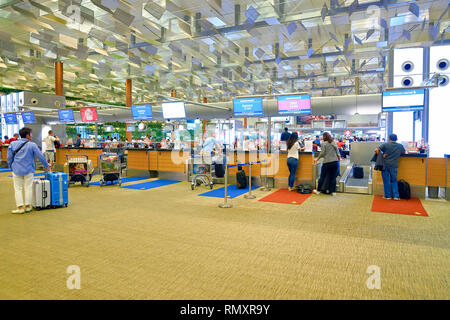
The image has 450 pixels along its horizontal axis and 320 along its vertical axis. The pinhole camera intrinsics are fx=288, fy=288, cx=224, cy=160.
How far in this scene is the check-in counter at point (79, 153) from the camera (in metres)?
11.9

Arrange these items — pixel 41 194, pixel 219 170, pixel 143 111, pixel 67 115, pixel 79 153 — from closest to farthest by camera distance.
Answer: pixel 41 194 < pixel 219 170 < pixel 79 153 < pixel 143 111 < pixel 67 115

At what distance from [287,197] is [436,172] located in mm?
3543

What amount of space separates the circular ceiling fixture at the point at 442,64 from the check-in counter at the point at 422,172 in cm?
472

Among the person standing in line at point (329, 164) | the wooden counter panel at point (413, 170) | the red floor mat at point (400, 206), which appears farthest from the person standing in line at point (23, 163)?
the wooden counter panel at point (413, 170)

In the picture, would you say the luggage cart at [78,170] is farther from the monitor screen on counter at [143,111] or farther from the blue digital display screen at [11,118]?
the blue digital display screen at [11,118]

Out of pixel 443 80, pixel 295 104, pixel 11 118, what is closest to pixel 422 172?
pixel 295 104

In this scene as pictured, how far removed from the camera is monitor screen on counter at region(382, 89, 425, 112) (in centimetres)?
775

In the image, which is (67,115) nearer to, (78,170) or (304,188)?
(78,170)

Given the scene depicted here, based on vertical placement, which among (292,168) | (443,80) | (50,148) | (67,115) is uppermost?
(443,80)

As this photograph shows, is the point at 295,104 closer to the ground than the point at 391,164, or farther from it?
farther from it

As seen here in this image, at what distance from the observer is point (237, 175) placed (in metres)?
8.55

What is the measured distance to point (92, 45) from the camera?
11312 mm

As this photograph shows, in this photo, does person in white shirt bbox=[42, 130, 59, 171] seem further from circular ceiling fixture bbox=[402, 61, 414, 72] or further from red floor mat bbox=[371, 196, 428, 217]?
circular ceiling fixture bbox=[402, 61, 414, 72]

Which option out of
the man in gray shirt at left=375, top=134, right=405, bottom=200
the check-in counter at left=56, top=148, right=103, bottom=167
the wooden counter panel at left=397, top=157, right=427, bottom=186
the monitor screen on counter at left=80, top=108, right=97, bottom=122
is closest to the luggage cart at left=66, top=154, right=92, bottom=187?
the check-in counter at left=56, top=148, right=103, bottom=167
